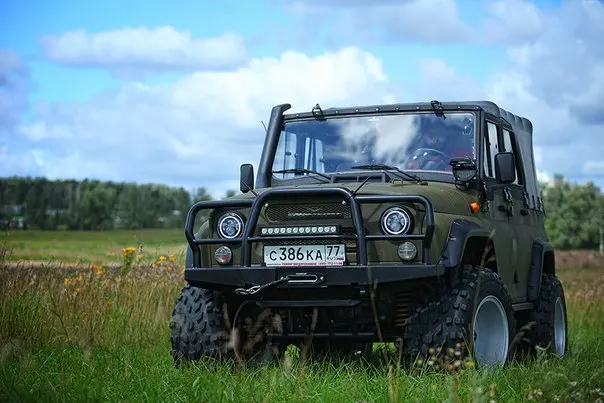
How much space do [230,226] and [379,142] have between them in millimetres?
1776

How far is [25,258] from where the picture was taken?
11.0m

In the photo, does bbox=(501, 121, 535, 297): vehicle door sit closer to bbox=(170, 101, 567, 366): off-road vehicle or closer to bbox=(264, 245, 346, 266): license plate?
bbox=(170, 101, 567, 366): off-road vehicle

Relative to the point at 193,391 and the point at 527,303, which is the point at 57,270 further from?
the point at 193,391

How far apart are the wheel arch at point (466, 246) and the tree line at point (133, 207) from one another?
335 feet

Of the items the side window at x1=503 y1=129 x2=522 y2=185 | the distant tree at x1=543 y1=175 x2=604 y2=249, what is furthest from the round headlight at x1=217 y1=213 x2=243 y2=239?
the distant tree at x1=543 y1=175 x2=604 y2=249

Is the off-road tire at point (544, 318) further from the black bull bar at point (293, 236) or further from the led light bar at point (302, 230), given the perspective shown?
the led light bar at point (302, 230)

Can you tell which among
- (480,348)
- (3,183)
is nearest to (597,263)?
(3,183)

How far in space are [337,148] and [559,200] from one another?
145 meters

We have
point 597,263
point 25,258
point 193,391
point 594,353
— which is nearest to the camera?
point 193,391

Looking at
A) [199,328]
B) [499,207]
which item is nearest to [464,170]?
[499,207]

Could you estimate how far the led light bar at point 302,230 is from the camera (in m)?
7.45

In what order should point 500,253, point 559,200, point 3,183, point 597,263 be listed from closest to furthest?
point 500,253 → point 597,263 → point 3,183 → point 559,200

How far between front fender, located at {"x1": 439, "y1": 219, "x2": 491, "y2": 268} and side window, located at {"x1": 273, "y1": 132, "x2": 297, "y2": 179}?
1997 mm

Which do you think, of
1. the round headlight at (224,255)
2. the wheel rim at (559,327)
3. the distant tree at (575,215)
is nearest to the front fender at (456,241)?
the round headlight at (224,255)
